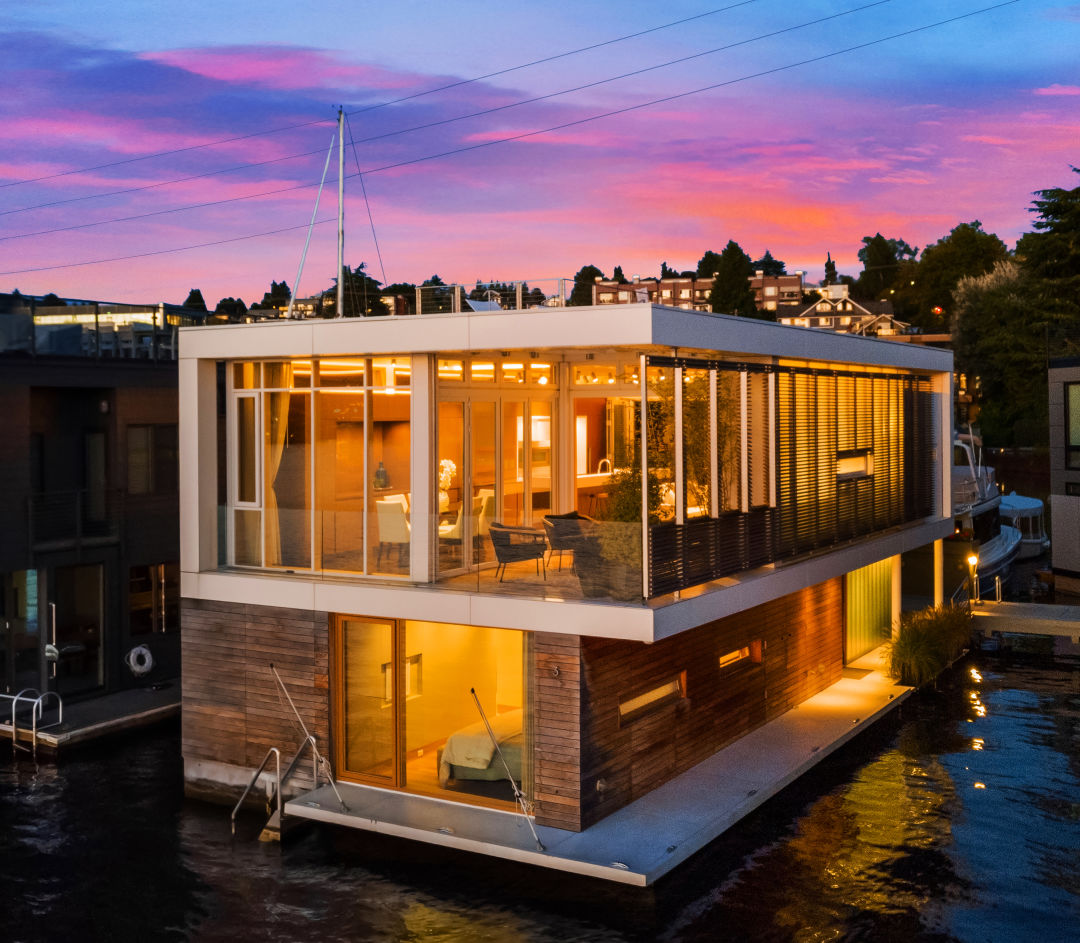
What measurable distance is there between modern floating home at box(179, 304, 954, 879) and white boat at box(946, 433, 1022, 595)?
10.8m

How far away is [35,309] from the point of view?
17.0m

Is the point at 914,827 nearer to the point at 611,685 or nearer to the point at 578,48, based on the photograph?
the point at 611,685

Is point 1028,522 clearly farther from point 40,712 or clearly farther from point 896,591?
point 40,712

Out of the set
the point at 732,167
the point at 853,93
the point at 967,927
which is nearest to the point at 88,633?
the point at 967,927

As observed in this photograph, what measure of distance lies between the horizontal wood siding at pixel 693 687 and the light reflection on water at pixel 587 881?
109 centimetres

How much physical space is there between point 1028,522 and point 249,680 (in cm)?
3294

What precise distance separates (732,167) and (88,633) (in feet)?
68.2

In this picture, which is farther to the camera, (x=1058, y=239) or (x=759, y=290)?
(x=759, y=290)

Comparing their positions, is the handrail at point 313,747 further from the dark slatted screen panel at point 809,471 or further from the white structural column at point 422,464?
the dark slatted screen panel at point 809,471

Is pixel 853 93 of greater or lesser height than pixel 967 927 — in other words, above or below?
above

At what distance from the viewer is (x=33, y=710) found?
603 inches

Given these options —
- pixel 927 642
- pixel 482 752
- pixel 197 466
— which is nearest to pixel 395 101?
pixel 197 466

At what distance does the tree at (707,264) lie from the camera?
11700 centimetres

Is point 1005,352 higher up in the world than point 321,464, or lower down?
higher up
